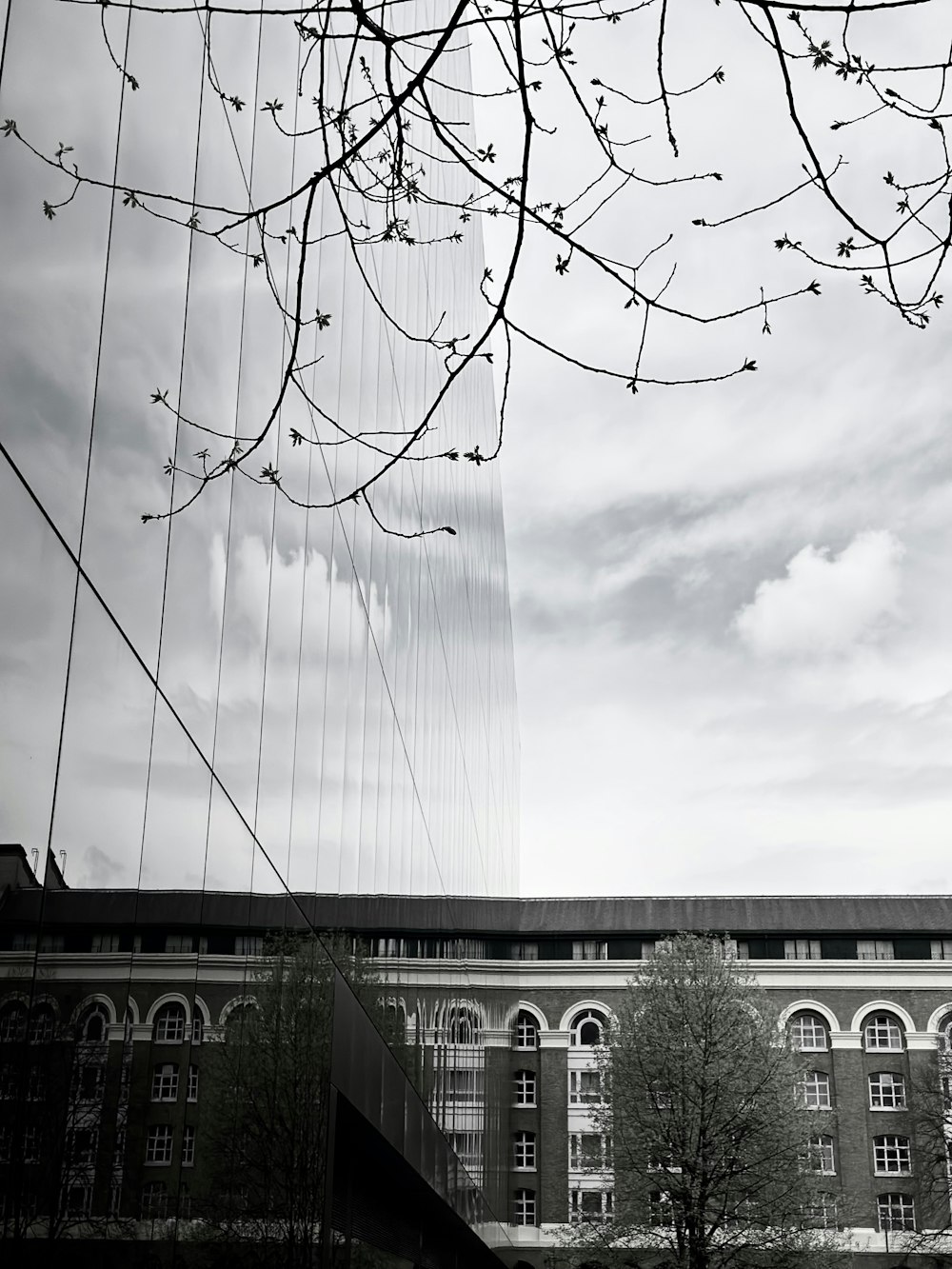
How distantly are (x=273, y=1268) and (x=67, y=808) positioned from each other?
4.51 metres

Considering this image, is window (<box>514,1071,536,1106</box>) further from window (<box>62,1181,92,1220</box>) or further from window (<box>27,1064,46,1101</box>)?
window (<box>27,1064,46,1101</box>)

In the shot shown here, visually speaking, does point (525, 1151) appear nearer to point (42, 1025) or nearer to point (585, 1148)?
A: point (585, 1148)

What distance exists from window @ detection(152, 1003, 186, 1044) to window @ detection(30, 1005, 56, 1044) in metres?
1.27

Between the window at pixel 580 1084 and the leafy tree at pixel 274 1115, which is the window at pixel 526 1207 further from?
the leafy tree at pixel 274 1115

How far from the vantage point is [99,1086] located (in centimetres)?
486

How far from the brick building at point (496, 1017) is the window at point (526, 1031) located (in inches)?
4.2

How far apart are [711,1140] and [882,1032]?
18.4 meters

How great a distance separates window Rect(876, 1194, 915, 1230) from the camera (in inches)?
1876

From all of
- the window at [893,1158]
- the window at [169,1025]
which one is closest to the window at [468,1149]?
the window at [169,1025]

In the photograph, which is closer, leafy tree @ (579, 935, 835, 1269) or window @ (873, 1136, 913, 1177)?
leafy tree @ (579, 935, 835, 1269)

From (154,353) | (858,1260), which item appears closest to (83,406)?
(154,353)

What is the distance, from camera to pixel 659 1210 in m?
35.8

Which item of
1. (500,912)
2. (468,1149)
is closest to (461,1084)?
(468,1149)

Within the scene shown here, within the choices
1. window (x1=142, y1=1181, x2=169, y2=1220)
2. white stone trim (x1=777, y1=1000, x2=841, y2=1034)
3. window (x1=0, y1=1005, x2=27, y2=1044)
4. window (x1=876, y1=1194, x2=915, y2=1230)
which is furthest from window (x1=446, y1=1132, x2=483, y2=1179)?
white stone trim (x1=777, y1=1000, x2=841, y2=1034)
